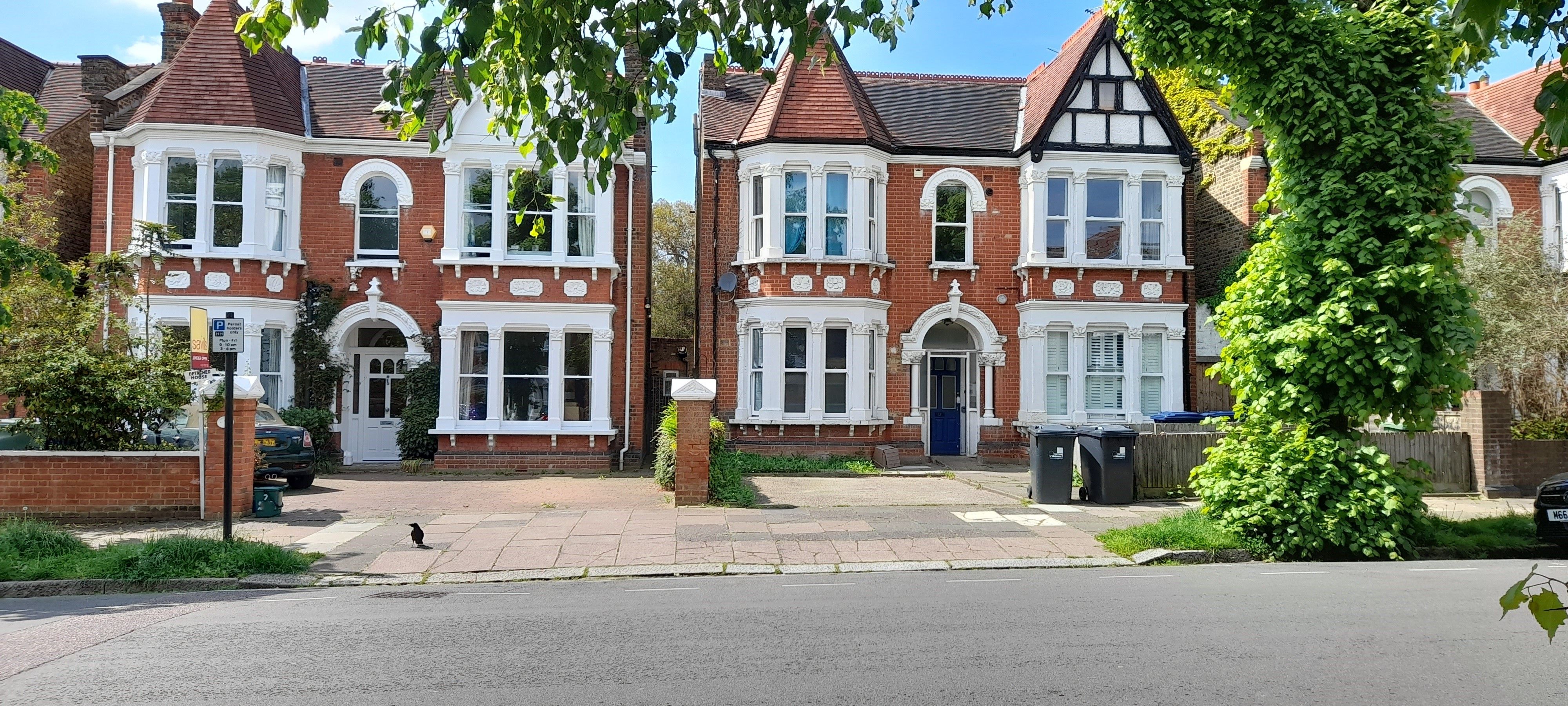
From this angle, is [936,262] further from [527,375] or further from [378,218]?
[378,218]

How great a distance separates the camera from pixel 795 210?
18922mm

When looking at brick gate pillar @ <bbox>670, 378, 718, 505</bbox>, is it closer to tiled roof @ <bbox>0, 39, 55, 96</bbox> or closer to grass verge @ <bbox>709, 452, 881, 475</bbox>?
grass verge @ <bbox>709, 452, 881, 475</bbox>

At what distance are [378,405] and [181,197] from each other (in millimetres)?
5228

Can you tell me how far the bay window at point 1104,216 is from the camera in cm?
1975

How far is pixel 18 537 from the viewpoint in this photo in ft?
30.4

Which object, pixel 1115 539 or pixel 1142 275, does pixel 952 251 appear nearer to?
pixel 1142 275

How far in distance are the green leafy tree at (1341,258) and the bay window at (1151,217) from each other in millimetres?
9502

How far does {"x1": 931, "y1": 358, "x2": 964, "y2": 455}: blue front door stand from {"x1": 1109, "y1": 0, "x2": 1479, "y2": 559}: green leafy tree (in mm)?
10091

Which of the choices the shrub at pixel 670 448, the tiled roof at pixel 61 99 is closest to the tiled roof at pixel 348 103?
the tiled roof at pixel 61 99

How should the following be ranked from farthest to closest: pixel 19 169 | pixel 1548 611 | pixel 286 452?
pixel 286 452 → pixel 19 169 → pixel 1548 611

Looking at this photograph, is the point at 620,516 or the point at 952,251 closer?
the point at 620,516

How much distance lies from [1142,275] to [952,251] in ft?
12.7

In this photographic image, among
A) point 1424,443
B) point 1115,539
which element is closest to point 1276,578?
point 1115,539

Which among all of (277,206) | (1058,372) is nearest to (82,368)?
(277,206)
